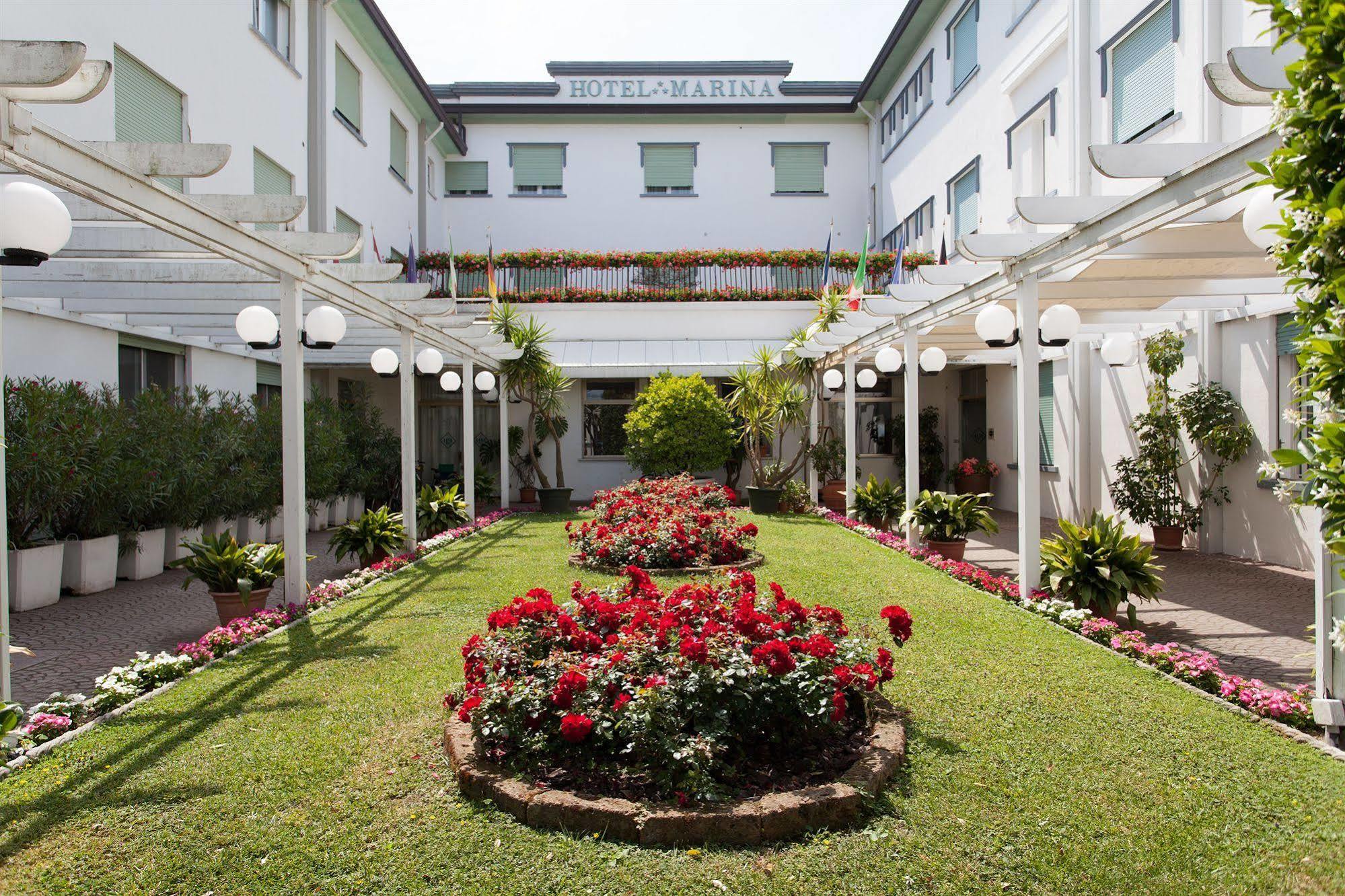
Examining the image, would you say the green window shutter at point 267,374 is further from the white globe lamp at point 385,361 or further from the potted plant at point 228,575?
the potted plant at point 228,575

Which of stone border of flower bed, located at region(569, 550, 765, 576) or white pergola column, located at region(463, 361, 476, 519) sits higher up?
white pergola column, located at region(463, 361, 476, 519)

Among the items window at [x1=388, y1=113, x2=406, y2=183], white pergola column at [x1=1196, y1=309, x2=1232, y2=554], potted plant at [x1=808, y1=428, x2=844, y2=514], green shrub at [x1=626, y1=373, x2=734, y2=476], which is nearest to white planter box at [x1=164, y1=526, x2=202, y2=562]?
green shrub at [x1=626, y1=373, x2=734, y2=476]

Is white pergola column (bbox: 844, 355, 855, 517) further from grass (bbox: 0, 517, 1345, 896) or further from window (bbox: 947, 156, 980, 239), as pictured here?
grass (bbox: 0, 517, 1345, 896)

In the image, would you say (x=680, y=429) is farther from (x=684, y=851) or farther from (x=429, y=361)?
(x=684, y=851)

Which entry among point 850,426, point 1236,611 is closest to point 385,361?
point 850,426

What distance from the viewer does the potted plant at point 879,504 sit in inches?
482

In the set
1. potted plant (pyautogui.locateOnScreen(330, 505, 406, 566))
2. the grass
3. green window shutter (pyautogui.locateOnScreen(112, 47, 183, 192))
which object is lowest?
the grass

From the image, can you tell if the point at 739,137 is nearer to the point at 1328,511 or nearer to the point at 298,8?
the point at 298,8

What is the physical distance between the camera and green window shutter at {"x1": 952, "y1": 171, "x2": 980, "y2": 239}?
15859 mm

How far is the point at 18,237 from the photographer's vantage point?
390 centimetres

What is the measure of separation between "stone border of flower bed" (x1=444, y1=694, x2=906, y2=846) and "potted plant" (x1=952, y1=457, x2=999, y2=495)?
13.5 metres

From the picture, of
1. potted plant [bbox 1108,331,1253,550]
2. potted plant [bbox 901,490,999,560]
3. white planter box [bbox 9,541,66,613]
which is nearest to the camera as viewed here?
white planter box [bbox 9,541,66,613]

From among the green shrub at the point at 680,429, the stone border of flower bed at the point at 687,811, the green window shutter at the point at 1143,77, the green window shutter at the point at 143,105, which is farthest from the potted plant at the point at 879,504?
the green window shutter at the point at 143,105

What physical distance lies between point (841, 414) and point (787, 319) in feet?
8.08
